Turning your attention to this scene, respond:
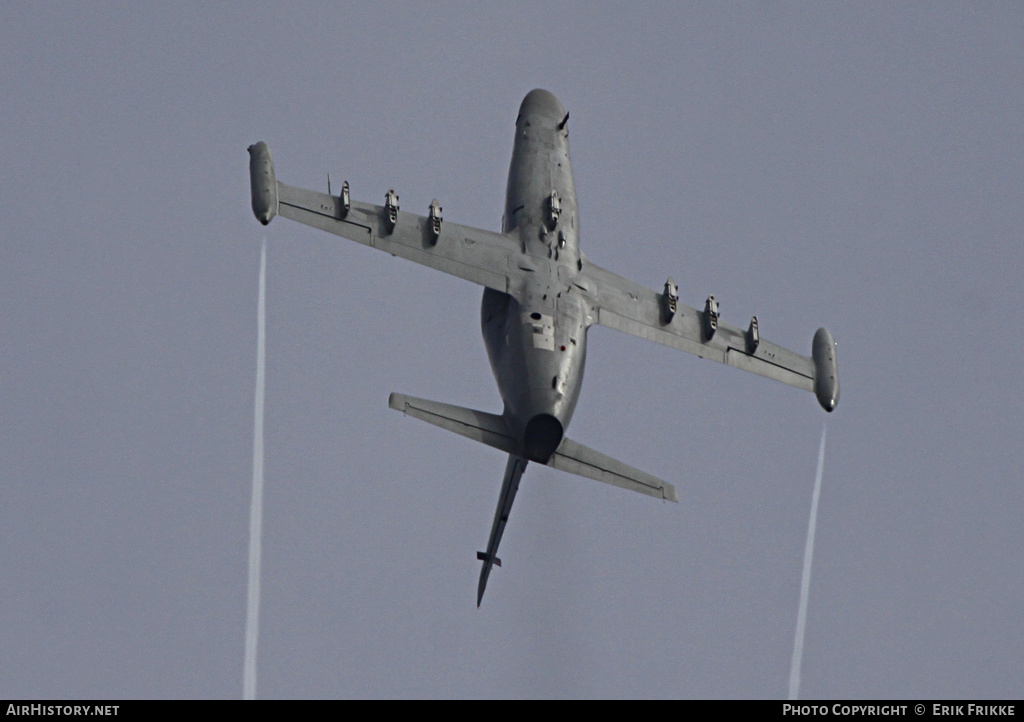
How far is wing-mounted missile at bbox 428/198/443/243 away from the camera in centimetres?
6519

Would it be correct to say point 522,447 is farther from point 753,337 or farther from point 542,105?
point 542,105

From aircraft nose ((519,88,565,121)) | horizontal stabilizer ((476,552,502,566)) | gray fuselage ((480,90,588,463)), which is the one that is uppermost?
aircraft nose ((519,88,565,121))

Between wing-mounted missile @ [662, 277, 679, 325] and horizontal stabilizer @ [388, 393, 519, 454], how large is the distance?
358 inches

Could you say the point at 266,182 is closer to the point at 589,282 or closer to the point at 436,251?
the point at 436,251

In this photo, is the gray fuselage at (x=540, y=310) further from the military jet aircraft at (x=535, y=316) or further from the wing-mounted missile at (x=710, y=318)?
the wing-mounted missile at (x=710, y=318)

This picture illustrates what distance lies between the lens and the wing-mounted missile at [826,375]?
→ 219ft

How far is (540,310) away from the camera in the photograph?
206 ft

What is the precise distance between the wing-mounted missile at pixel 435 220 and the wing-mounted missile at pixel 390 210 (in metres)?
1.14

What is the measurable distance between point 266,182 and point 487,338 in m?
8.39

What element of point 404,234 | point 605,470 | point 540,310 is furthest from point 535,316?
point 404,234

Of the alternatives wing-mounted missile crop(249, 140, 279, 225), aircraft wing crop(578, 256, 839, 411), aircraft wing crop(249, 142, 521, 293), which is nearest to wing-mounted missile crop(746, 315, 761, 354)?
aircraft wing crop(578, 256, 839, 411)

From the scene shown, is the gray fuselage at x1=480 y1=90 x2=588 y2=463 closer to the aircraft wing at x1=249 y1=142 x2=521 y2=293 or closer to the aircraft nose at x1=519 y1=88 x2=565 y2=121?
the aircraft wing at x1=249 y1=142 x2=521 y2=293

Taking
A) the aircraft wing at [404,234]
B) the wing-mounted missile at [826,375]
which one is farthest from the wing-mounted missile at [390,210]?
the wing-mounted missile at [826,375]
